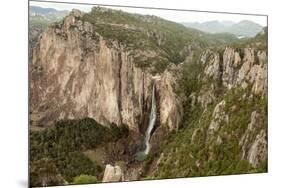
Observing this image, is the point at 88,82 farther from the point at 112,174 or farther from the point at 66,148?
the point at 112,174

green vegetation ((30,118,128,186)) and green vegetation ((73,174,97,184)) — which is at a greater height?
green vegetation ((30,118,128,186))

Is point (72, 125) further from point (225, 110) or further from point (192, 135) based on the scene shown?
point (225, 110)

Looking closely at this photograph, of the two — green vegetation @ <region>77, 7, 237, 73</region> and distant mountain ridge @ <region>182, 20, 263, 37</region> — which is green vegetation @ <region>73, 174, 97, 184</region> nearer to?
green vegetation @ <region>77, 7, 237, 73</region>

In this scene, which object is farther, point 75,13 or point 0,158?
point 75,13

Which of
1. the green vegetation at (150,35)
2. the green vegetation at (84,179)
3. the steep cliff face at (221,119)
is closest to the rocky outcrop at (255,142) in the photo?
the steep cliff face at (221,119)

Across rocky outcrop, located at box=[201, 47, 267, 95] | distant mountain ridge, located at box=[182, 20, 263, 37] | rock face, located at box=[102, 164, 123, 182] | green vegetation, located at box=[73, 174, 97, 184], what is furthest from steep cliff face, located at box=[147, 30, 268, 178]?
green vegetation, located at box=[73, 174, 97, 184]
